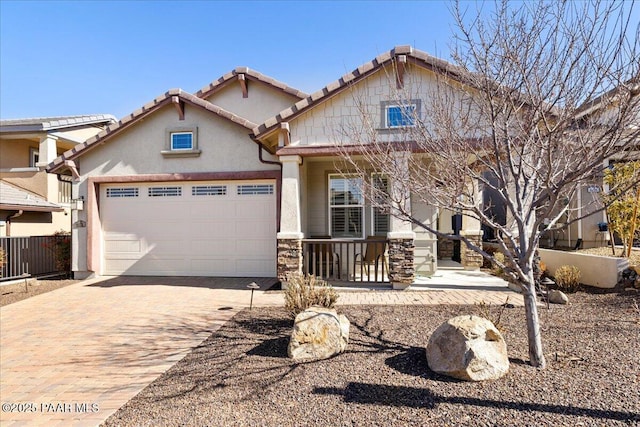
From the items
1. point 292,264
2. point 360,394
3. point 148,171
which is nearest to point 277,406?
point 360,394

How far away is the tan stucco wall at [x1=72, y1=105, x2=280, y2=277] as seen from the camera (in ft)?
33.8

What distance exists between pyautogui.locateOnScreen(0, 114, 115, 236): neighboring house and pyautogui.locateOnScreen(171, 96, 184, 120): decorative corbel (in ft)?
18.0

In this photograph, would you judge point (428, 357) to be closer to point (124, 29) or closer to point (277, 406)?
point (277, 406)

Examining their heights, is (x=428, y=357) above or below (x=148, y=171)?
below

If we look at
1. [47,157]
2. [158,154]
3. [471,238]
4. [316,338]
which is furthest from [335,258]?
[47,157]

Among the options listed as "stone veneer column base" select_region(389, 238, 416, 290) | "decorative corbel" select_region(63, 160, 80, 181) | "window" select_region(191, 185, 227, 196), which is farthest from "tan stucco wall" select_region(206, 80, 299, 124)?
"stone veneer column base" select_region(389, 238, 416, 290)

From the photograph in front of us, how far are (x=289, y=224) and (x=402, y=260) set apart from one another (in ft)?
9.51

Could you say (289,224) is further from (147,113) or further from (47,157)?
(47,157)

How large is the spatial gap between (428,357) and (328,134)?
6061 millimetres

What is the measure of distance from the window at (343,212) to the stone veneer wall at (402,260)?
2.33 metres

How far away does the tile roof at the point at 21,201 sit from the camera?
39.3ft

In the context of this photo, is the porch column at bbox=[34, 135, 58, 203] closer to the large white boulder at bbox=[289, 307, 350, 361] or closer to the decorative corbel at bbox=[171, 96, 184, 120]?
the decorative corbel at bbox=[171, 96, 184, 120]

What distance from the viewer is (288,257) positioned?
8820 millimetres

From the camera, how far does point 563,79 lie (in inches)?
153
